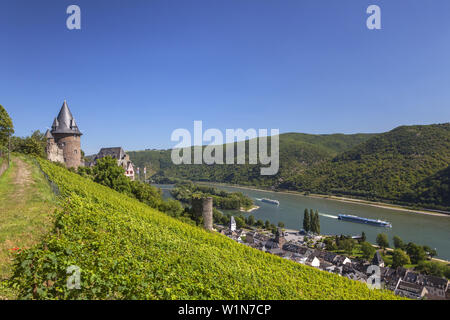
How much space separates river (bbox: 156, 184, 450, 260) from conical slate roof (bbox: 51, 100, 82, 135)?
4171 cm

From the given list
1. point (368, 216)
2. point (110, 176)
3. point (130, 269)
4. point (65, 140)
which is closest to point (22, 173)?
point (110, 176)

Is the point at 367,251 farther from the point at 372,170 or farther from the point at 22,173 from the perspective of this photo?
the point at 372,170

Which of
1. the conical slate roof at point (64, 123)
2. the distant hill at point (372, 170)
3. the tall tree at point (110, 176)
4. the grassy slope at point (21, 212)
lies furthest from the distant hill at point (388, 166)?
the grassy slope at point (21, 212)

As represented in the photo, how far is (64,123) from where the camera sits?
23.5m

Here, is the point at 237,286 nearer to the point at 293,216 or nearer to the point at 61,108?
the point at 61,108

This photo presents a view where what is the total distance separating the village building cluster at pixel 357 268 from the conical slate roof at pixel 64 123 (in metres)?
26.2

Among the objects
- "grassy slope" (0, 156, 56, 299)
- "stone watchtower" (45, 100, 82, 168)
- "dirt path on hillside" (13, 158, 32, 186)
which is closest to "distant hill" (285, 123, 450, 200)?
"stone watchtower" (45, 100, 82, 168)

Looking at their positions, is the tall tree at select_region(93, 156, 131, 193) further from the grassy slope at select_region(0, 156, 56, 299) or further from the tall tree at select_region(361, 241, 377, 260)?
the tall tree at select_region(361, 241, 377, 260)

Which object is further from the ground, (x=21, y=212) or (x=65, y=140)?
(x=65, y=140)

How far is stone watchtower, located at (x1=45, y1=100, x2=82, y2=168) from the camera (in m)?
23.1

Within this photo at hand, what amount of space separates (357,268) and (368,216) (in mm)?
30393

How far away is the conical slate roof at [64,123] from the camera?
23.4 m

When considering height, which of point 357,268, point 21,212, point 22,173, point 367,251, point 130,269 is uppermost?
point 22,173

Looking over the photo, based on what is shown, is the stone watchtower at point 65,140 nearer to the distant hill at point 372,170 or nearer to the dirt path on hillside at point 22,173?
the dirt path on hillside at point 22,173
